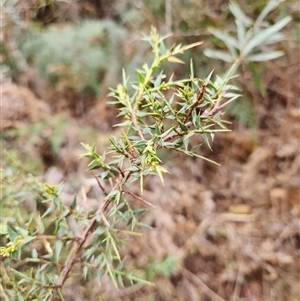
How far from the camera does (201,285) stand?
5.41 feet

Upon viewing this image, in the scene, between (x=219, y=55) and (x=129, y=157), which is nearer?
(x=129, y=157)

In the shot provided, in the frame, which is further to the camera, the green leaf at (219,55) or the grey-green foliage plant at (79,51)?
the grey-green foliage plant at (79,51)

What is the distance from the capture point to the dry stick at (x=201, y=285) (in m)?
1.63

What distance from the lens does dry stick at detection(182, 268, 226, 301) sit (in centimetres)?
163

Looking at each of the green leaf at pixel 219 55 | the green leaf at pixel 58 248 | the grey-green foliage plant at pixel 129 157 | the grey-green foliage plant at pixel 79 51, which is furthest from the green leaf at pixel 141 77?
the grey-green foliage plant at pixel 79 51

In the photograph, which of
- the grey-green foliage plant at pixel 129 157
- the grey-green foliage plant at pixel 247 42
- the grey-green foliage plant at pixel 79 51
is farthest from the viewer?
the grey-green foliage plant at pixel 79 51

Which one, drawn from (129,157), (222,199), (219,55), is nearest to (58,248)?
(129,157)

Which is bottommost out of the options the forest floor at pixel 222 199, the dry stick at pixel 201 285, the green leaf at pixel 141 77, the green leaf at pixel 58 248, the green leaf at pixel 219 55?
the dry stick at pixel 201 285

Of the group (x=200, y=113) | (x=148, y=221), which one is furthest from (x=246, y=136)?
(x=200, y=113)

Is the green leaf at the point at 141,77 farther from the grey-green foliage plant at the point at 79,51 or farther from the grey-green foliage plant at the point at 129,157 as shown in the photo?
the grey-green foliage plant at the point at 79,51

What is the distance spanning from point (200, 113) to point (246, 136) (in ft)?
4.10

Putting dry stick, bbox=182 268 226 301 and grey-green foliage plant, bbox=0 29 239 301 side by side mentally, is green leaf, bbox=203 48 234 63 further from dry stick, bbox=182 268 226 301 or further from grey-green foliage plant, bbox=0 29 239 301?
dry stick, bbox=182 268 226 301

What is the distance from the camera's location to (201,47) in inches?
69.4

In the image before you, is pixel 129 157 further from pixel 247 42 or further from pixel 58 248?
pixel 247 42
